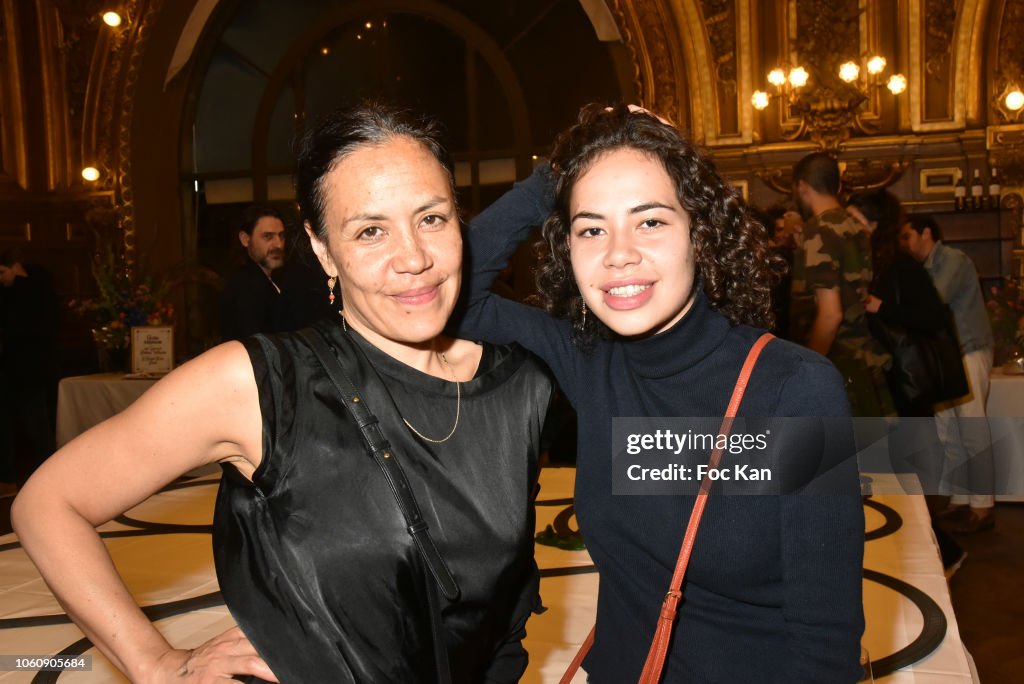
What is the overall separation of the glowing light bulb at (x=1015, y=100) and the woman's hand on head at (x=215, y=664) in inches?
324

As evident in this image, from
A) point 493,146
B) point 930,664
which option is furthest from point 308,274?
point 493,146

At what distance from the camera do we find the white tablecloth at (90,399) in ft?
18.6

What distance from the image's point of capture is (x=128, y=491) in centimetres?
120

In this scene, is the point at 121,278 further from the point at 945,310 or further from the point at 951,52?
the point at 951,52

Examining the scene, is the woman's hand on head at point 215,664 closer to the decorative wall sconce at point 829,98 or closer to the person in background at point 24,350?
the person in background at point 24,350

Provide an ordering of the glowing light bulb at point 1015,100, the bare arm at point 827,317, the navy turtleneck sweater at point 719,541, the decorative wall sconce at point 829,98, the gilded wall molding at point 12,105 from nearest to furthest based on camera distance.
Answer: the navy turtleneck sweater at point 719,541 → the bare arm at point 827,317 → the glowing light bulb at point 1015,100 → the decorative wall sconce at point 829,98 → the gilded wall molding at point 12,105

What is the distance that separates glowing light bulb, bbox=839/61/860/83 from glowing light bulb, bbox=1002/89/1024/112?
4.30ft

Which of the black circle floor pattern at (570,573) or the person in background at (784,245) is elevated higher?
the person in background at (784,245)

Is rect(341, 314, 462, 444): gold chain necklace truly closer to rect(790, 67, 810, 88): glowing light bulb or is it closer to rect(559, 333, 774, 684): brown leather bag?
rect(559, 333, 774, 684): brown leather bag

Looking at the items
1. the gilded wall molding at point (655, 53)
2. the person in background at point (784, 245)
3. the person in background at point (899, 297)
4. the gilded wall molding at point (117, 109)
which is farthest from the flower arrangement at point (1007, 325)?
the gilded wall molding at point (117, 109)

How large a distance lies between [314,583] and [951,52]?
8.10m

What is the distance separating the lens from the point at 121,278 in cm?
636

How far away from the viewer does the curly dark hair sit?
1.33m

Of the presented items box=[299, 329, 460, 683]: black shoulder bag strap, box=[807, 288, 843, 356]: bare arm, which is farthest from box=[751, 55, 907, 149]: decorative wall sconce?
box=[299, 329, 460, 683]: black shoulder bag strap
